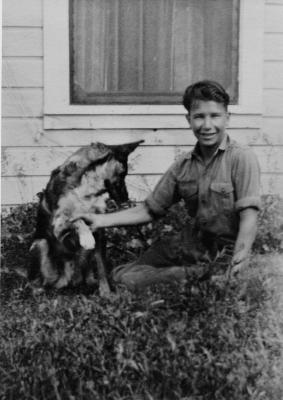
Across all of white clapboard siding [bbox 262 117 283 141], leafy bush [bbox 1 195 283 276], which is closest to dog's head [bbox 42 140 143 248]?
leafy bush [bbox 1 195 283 276]

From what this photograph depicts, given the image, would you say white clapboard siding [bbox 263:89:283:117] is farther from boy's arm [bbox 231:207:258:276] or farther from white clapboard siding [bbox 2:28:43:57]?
boy's arm [bbox 231:207:258:276]

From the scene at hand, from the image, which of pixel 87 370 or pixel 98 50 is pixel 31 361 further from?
pixel 98 50

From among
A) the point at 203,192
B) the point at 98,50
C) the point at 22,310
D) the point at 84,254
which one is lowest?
the point at 22,310

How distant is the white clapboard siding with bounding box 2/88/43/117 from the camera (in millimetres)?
5906

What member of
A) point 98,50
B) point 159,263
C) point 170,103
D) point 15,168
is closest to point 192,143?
point 170,103

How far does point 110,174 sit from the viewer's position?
13.1 feet

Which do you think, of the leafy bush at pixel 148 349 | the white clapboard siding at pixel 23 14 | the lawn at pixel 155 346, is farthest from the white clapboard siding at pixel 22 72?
the leafy bush at pixel 148 349

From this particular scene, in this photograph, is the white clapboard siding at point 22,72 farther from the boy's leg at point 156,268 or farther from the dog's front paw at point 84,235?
the dog's front paw at point 84,235

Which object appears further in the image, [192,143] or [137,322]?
[192,143]

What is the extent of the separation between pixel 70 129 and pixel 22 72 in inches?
24.4

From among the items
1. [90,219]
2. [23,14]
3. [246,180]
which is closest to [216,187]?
[246,180]

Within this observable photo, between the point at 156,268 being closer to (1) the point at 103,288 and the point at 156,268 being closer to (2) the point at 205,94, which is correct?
(1) the point at 103,288

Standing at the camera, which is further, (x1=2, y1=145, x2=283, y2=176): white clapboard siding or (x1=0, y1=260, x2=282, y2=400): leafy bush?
(x1=2, y1=145, x2=283, y2=176): white clapboard siding

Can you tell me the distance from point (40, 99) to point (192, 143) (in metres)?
1.36
